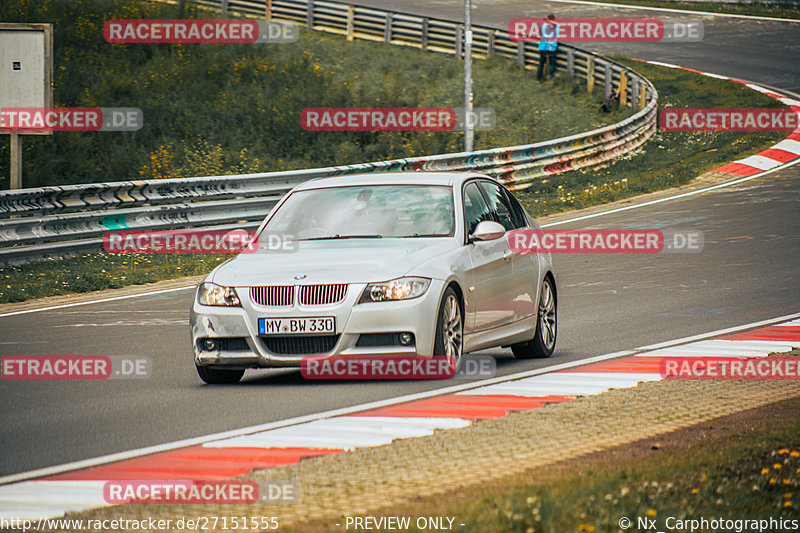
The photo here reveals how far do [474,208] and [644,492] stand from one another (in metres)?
5.43

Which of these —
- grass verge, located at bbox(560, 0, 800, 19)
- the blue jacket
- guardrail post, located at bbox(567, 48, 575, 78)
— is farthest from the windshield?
grass verge, located at bbox(560, 0, 800, 19)

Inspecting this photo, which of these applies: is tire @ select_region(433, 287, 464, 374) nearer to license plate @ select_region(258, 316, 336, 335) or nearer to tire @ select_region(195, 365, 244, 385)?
license plate @ select_region(258, 316, 336, 335)

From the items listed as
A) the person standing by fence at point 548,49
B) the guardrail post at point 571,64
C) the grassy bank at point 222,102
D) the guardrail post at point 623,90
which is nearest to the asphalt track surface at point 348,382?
the grassy bank at point 222,102

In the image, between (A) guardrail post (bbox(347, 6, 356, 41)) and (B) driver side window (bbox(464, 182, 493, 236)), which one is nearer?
(B) driver side window (bbox(464, 182, 493, 236))

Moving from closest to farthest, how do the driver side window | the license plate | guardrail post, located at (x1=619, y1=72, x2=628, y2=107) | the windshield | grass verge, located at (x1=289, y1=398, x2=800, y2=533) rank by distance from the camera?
grass verge, located at (x1=289, y1=398, x2=800, y2=533)
the license plate
the windshield
the driver side window
guardrail post, located at (x1=619, y1=72, x2=628, y2=107)

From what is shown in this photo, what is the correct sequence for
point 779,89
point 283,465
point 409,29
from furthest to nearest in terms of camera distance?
point 409,29 → point 779,89 → point 283,465

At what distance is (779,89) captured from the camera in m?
34.7

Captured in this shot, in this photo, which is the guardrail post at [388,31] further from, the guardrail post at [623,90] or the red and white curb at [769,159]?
the red and white curb at [769,159]

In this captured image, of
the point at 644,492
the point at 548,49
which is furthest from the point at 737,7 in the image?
the point at 644,492

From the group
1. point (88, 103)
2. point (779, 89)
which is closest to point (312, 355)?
point (88, 103)

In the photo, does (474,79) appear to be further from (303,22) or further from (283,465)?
(283,465)

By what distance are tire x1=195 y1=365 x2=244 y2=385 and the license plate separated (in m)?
0.66

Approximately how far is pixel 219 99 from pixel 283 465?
23692mm

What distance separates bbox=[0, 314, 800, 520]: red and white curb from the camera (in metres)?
6.14
